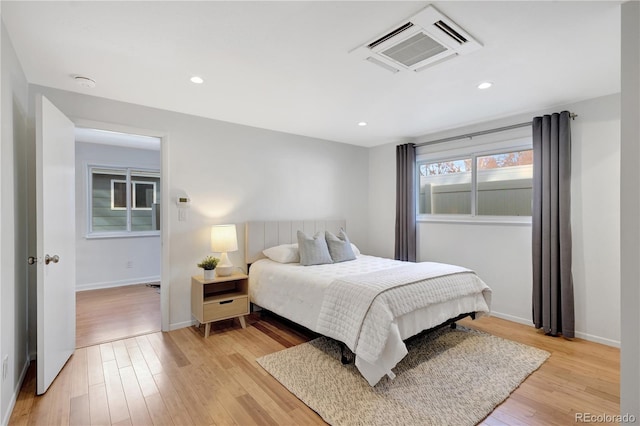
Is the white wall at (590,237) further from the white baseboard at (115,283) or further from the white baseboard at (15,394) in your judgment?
the white baseboard at (115,283)

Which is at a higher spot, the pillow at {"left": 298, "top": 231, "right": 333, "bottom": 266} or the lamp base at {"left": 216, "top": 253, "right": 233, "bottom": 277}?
the pillow at {"left": 298, "top": 231, "right": 333, "bottom": 266}

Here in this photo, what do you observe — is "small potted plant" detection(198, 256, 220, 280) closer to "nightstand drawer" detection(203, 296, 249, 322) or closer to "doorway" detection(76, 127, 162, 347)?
"nightstand drawer" detection(203, 296, 249, 322)

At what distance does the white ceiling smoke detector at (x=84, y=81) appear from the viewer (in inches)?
99.5

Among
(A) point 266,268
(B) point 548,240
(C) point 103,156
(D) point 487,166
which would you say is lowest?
(A) point 266,268

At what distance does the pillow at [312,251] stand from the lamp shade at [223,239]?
761mm

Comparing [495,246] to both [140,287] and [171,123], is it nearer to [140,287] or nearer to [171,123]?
[171,123]

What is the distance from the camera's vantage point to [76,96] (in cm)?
288

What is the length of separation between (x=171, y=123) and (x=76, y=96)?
822 mm

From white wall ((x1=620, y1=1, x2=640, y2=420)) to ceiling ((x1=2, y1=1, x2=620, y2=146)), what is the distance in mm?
417

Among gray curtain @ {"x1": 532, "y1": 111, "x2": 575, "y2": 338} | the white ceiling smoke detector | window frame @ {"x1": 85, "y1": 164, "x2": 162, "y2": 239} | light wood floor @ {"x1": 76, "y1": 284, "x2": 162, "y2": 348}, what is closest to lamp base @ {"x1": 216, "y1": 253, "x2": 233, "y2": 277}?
light wood floor @ {"x1": 76, "y1": 284, "x2": 162, "y2": 348}

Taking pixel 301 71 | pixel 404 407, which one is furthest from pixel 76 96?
pixel 404 407

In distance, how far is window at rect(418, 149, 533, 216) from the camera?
3.62 meters

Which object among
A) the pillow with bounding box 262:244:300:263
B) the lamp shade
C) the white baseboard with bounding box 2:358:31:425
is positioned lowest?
the white baseboard with bounding box 2:358:31:425

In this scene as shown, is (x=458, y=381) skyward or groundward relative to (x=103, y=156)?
groundward
